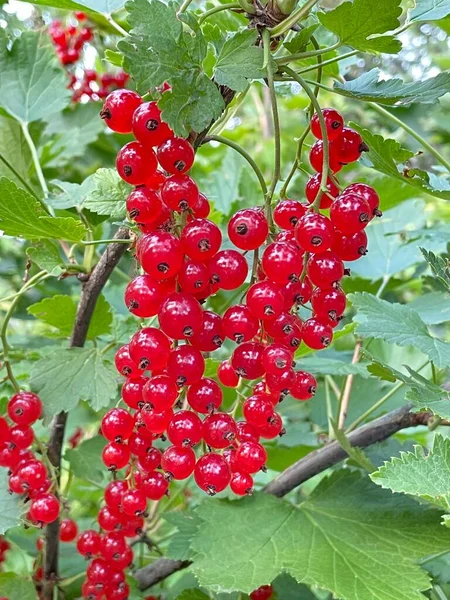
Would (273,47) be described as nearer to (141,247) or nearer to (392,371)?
(141,247)

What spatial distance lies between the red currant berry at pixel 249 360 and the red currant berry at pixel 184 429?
72mm

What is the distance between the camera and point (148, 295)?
2.11ft

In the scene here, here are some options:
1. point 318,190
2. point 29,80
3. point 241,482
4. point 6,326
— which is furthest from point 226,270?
point 29,80

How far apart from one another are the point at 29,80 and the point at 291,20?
802mm

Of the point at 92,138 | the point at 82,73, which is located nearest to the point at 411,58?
the point at 82,73

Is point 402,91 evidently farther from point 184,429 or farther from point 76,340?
point 76,340

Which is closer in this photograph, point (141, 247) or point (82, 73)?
point (141, 247)

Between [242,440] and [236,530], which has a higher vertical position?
[242,440]

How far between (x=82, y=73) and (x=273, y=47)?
1.55 metres

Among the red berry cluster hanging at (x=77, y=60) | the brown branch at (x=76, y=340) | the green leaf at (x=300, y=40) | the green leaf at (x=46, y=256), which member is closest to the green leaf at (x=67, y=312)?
the brown branch at (x=76, y=340)

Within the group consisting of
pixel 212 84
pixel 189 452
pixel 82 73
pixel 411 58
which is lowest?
pixel 189 452

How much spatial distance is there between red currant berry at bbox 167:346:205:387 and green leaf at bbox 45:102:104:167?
0.99 metres

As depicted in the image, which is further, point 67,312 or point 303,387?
point 67,312

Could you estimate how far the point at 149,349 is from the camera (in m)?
0.64
